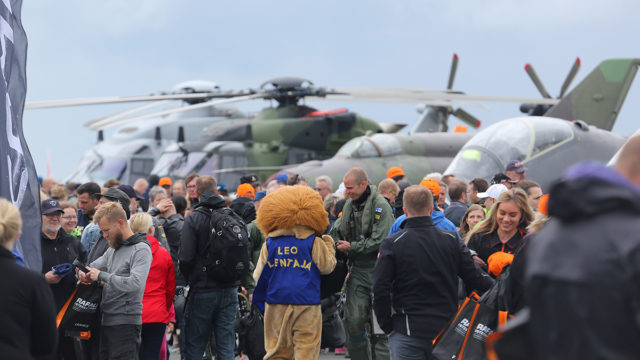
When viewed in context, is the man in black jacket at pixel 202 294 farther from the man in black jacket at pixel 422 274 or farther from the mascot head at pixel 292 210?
the man in black jacket at pixel 422 274

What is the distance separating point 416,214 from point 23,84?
2893 millimetres

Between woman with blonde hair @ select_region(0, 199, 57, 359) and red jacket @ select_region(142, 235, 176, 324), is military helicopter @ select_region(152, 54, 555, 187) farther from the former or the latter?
woman with blonde hair @ select_region(0, 199, 57, 359)

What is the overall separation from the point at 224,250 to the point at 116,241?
1110 millimetres

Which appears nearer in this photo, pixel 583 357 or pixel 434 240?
pixel 583 357

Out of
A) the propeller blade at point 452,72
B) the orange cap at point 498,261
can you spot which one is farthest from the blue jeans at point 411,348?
the propeller blade at point 452,72

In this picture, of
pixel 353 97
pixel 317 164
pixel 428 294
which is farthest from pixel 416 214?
pixel 353 97

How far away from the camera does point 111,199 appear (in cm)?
680

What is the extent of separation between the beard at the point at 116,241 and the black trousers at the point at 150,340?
0.91m

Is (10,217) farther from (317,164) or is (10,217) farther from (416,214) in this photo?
(317,164)

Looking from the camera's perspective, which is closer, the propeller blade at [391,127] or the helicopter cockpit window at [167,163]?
the helicopter cockpit window at [167,163]

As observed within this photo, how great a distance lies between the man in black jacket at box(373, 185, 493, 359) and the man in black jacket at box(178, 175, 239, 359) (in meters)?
1.94

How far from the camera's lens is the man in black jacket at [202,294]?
653cm

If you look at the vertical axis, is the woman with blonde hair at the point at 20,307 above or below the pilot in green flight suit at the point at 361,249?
above

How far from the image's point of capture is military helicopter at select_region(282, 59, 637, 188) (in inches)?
504
